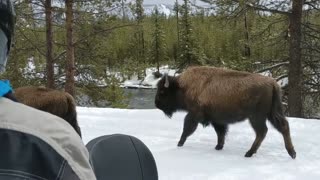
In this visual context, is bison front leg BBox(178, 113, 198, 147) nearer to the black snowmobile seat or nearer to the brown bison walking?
the brown bison walking

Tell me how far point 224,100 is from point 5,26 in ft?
19.8

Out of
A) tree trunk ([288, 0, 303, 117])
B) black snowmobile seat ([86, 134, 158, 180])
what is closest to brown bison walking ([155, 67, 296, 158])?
black snowmobile seat ([86, 134, 158, 180])

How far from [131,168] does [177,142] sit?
5.60 meters

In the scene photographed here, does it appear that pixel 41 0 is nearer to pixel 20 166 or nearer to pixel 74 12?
pixel 74 12

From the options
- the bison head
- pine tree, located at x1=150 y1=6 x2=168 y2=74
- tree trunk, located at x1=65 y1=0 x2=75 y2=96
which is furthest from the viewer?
pine tree, located at x1=150 y1=6 x2=168 y2=74

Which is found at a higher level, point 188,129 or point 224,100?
point 224,100

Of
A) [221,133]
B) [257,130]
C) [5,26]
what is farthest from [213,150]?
[5,26]

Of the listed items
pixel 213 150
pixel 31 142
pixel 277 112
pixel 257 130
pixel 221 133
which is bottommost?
pixel 213 150

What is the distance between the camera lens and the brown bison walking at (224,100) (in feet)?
22.3

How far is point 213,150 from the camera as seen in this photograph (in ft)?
23.6

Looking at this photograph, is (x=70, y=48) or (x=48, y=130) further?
(x=70, y=48)

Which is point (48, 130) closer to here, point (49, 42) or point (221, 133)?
point (221, 133)

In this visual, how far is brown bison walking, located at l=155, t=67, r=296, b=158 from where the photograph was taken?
22.3 feet

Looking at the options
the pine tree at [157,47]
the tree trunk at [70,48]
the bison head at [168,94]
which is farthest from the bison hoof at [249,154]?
the pine tree at [157,47]
